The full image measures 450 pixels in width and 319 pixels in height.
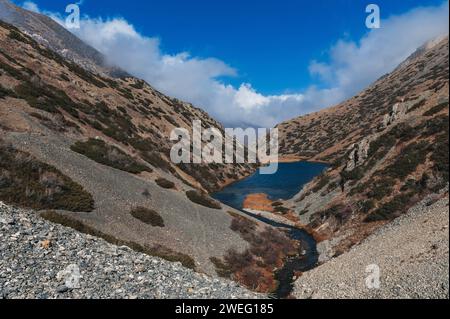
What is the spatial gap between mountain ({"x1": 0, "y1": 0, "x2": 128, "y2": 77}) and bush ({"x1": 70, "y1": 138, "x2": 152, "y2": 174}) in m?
90.2

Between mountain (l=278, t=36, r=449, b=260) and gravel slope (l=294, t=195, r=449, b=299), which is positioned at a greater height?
mountain (l=278, t=36, r=449, b=260)

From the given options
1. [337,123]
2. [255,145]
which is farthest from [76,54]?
[337,123]

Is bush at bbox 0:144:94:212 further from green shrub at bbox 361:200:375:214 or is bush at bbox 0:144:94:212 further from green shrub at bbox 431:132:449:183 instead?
green shrub at bbox 431:132:449:183

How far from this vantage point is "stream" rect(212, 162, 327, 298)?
28.5 metres

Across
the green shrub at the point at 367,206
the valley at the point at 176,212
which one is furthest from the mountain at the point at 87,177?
the green shrub at the point at 367,206

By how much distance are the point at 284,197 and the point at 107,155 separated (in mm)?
38009

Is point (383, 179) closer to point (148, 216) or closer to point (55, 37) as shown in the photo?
point (148, 216)

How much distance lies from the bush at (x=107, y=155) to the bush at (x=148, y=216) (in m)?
8.10

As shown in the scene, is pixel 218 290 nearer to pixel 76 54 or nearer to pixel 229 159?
pixel 229 159

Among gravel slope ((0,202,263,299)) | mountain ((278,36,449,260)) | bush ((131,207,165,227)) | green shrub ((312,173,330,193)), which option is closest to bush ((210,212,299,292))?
mountain ((278,36,449,260))

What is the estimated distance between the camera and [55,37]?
448 feet

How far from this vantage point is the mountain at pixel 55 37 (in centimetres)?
12231

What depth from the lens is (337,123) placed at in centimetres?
15338
